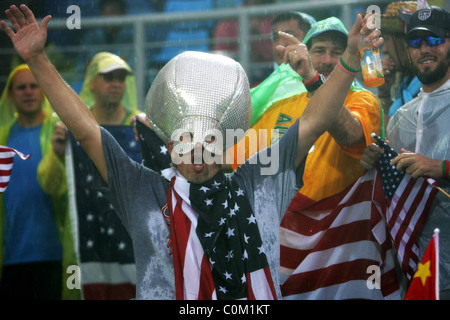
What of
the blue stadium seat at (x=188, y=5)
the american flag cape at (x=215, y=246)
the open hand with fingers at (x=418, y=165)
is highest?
the blue stadium seat at (x=188, y=5)

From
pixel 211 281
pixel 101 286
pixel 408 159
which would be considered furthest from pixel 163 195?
pixel 101 286

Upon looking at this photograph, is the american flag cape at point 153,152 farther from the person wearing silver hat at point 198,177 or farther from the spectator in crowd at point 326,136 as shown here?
the person wearing silver hat at point 198,177

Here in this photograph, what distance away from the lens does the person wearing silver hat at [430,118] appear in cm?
376

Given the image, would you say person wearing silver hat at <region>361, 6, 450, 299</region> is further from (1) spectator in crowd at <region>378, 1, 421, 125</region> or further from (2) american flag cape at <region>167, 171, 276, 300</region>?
(2) american flag cape at <region>167, 171, 276, 300</region>

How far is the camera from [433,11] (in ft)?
13.1

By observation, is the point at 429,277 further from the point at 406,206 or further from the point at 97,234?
the point at 97,234

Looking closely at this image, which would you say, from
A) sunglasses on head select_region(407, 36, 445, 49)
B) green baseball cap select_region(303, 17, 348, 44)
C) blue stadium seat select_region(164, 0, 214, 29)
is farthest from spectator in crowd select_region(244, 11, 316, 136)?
blue stadium seat select_region(164, 0, 214, 29)

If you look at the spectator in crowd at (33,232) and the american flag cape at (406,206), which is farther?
the spectator in crowd at (33,232)

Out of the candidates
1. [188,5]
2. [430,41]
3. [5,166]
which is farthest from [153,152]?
[188,5]

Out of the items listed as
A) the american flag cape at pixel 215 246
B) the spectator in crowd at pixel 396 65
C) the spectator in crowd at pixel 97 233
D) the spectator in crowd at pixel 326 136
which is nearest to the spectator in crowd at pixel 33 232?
the spectator in crowd at pixel 97 233

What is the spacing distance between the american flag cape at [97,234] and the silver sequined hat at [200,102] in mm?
1941

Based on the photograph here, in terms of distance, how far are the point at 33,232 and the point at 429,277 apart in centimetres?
307

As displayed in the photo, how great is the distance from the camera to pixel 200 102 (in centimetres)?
318
